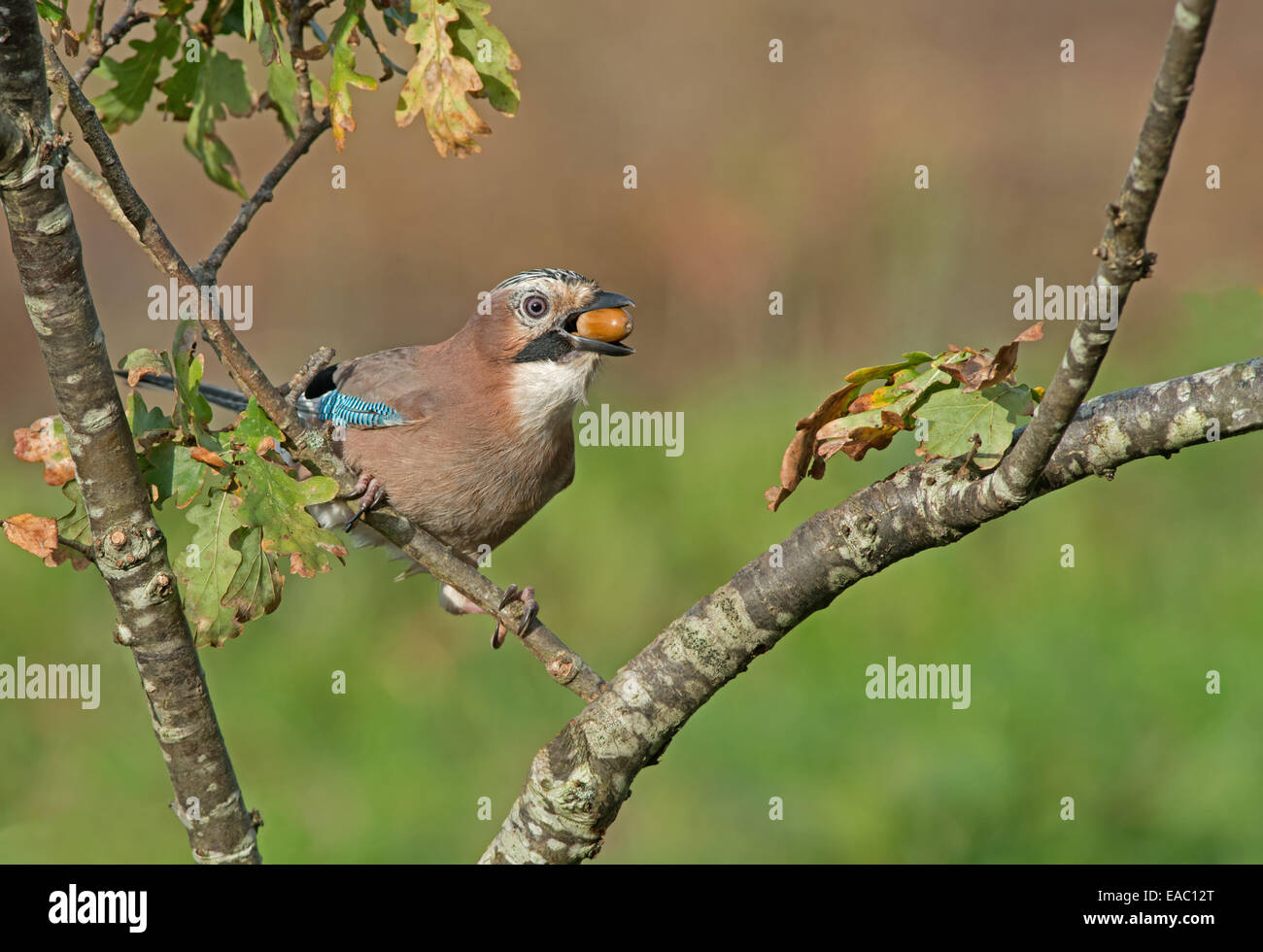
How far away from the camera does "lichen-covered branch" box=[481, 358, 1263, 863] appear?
101 inches

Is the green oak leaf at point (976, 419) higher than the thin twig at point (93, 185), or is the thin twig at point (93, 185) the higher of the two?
the thin twig at point (93, 185)

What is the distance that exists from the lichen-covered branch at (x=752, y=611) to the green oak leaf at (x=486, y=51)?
1.17m

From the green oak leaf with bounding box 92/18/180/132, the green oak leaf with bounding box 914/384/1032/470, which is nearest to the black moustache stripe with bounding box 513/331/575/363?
the green oak leaf with bounding box 92/18/180/132

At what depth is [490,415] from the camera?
473 cm

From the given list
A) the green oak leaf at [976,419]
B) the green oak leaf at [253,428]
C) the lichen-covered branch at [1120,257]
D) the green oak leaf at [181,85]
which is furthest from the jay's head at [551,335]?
the lichen-covered branch at [1120,257]

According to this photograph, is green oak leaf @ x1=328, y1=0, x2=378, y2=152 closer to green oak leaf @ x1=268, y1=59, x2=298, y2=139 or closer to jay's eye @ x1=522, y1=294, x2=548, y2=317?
green oak leaf @ x1=268, y1=59, x2=298, y2=139

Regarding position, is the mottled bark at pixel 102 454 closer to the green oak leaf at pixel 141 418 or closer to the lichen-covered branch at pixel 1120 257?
the green oak leaf at pixel 141 418

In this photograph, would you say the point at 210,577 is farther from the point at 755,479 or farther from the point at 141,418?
the point at 755,479

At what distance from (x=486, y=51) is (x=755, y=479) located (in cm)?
502

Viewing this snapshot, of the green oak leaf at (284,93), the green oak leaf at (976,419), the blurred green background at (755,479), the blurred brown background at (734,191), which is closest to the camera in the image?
the green oak leaf at (976,419)

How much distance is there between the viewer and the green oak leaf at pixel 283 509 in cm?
286

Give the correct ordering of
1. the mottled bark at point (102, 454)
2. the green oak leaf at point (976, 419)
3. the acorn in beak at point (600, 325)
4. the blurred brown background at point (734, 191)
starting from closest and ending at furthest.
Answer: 1. the mottled bark at point (102, 454)
2. the green oak leaf at point (976, 419)
3. the acorn in beak at point (600, 325)
4. the blurred brown background at point (734, 191)

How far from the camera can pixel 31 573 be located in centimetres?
770

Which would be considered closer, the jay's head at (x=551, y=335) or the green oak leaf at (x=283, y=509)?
the green oak leaf at (x=283, y=509)
